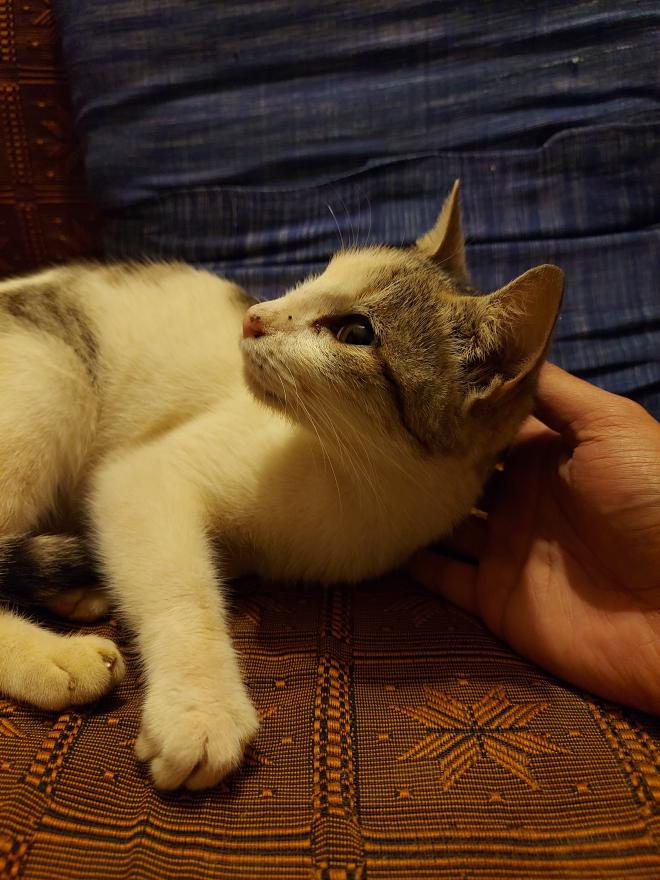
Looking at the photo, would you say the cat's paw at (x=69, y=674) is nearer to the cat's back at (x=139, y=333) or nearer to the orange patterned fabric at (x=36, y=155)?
the cat's back at (x=139, y=333)

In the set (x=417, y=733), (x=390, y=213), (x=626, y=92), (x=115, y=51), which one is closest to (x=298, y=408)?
(x=417, y=733)

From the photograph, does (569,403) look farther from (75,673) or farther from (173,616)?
(75,673)

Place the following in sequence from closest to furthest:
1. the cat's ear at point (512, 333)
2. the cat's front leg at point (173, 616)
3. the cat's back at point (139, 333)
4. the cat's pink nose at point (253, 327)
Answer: the cat's front leg at point (173, 616) < the cat's ear at point (512, 333) < the cat's pink nose at point (253, 327) < the cat's back at point (139, 333)

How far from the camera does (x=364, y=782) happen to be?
712 mm

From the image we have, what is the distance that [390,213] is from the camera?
59.4 inches

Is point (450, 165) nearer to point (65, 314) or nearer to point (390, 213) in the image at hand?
point (390, 213)

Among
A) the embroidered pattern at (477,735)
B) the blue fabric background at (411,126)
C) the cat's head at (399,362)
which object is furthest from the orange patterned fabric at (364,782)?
the blue fabric background at (411,126)

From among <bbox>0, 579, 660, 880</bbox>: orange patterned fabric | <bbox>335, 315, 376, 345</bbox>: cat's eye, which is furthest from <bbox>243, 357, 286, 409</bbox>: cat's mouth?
<bbox>0, 579, 660, 880</bbox>: orange patterned fabric

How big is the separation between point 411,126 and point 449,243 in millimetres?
513

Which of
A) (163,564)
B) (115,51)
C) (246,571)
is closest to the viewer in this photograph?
(163,564)

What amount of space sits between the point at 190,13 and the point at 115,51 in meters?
0.21

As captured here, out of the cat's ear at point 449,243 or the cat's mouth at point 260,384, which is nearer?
the cat's mouth at point 260,384

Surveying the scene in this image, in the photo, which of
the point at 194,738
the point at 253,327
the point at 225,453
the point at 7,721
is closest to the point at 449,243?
the point at 253,327

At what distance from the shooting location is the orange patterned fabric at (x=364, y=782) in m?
0.61
